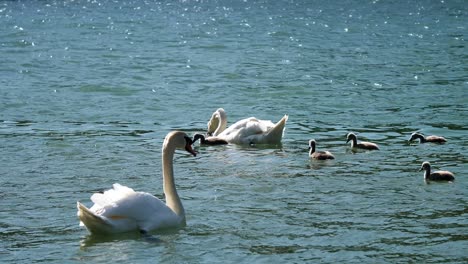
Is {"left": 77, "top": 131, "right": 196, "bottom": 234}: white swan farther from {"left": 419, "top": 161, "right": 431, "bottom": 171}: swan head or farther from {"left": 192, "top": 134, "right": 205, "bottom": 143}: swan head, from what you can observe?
{"left": 192, "top": 134, "right": 205, "bottom": 143}: swan head

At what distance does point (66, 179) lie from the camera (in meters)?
14.6

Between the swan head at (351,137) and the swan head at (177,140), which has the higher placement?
the swan head at (177,140)

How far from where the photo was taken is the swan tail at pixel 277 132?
17.7 meters

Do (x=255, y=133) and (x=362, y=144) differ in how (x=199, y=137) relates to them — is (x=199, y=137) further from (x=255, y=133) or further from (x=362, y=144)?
(x=362, y=144)

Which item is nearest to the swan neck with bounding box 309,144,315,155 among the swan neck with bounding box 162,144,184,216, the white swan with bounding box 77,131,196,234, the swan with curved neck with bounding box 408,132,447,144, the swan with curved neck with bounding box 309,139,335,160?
the swan with curved neck with bounding box 309,139,335,160

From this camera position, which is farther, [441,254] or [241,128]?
[241,128]

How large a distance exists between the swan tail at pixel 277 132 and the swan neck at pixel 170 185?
543cm

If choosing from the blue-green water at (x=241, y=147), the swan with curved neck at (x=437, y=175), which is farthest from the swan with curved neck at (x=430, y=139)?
the swan with curved neck at (x=437, y=175)

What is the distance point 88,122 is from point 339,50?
1586 centimetres

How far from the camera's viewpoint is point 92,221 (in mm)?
11250

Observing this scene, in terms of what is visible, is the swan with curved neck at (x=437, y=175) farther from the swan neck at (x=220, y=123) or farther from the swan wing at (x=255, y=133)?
the swan neck at (x=220, y=123)

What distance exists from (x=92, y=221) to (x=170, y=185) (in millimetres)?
1257

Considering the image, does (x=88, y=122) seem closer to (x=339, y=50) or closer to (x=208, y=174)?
(x=208, y=174)

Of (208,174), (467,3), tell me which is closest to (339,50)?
(208,174)
